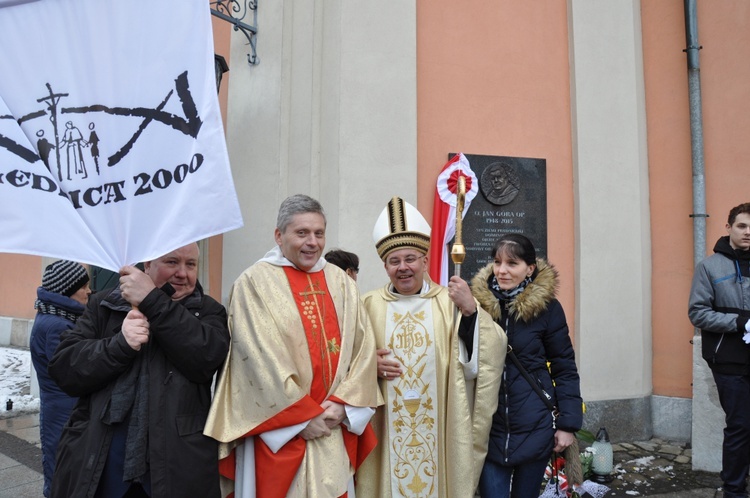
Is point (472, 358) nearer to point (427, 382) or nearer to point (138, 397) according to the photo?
point (427, 382)

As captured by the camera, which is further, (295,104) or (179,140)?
(295,104)

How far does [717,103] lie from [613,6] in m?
1.33

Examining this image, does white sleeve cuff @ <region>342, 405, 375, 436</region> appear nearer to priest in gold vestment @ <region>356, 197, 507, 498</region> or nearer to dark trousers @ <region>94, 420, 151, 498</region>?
priest in gold vestment @ <region>356, 197, 507, 498</region>

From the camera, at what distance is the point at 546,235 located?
562 centimetres

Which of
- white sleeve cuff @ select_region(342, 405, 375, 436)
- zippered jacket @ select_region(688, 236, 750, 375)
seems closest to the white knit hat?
white sleeve cuff @ select_region(342, 405, 375, 436)

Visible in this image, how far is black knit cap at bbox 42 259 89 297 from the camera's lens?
3.30 meters

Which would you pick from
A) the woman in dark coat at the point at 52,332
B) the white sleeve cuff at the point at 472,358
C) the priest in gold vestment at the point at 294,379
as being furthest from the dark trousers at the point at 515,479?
the woman in dark coat at the point at 52,332

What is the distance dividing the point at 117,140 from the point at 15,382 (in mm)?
7882

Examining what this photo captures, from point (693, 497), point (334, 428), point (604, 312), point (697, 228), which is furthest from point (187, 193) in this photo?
point (697, 228)

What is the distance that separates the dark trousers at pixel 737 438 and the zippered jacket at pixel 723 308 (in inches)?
3.8

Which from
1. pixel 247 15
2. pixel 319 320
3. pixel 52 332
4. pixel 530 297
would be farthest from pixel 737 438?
pixel 247 15

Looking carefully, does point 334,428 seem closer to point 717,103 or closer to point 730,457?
point 730,457

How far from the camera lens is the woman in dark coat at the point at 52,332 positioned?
126 inches

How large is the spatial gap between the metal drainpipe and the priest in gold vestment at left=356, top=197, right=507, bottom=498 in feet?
11.8
